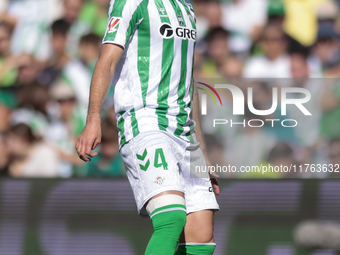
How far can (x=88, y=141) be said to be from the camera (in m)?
1.65

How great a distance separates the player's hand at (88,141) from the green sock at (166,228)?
0.38 m

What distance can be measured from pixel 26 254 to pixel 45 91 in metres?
1.44

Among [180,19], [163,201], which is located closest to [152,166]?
[163,201]

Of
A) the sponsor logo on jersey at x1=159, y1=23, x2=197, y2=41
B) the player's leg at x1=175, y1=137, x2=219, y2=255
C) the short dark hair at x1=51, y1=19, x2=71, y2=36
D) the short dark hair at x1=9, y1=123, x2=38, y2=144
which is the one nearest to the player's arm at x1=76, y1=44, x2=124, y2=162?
the sponsor logo on jersey at x1=159, y1=23, x2=197, y2=41

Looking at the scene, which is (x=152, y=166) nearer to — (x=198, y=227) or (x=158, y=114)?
(x=158, y=114)

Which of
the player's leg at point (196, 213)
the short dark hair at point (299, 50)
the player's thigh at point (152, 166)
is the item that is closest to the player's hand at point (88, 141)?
the player's thigh at point (152, 166)

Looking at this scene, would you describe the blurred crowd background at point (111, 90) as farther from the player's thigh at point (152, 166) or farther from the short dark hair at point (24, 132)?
the player's thigh at point (152, 166)

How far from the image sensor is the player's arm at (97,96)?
1.65m

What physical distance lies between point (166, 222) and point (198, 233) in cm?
38

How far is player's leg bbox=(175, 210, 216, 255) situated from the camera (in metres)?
2.09

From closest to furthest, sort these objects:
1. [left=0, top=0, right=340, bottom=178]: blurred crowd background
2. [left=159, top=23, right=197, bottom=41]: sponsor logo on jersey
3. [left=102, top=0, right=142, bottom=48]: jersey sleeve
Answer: [left=102, top=0, right=142, bottom=48]: jersey sleeve
[left=159, top=23, right=197, bottom=41]: sponsor logo on jersey
[left=0, top=0, right=340, bottom=178]: blurred crowd background

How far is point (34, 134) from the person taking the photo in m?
3.91

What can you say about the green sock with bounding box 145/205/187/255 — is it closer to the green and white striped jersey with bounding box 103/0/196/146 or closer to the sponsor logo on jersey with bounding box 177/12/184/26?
the green and white striped jersey with bounding box 103/0/196/146

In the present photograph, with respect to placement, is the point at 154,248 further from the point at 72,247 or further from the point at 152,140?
the point at 72,247
